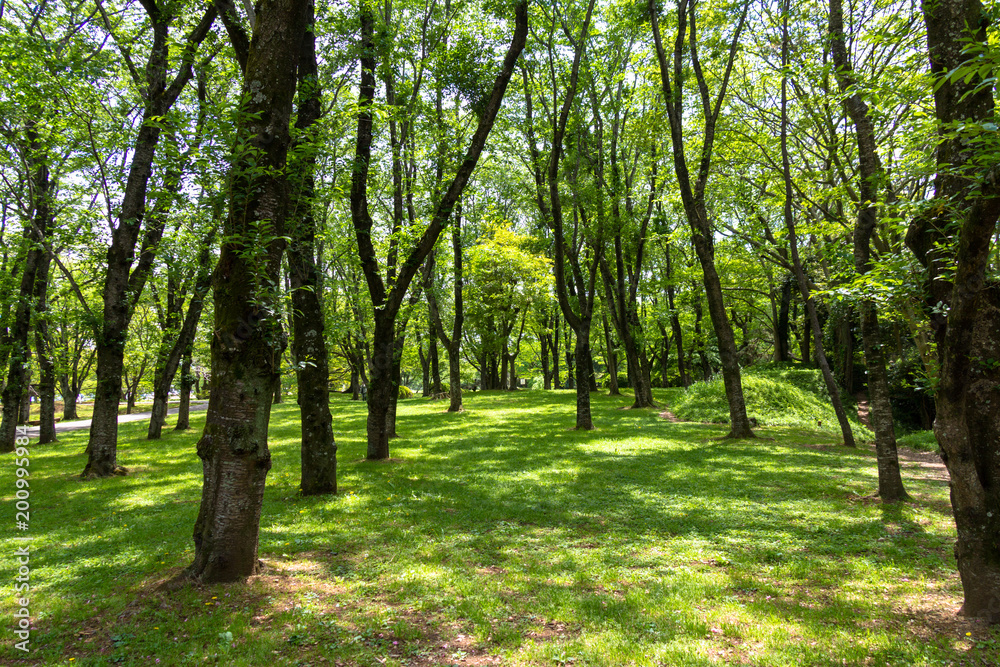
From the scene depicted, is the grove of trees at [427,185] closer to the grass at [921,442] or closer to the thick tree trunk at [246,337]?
the thick tree trunk at [246,337]

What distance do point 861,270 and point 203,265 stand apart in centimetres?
1238

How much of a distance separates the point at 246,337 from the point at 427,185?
12.6 meters

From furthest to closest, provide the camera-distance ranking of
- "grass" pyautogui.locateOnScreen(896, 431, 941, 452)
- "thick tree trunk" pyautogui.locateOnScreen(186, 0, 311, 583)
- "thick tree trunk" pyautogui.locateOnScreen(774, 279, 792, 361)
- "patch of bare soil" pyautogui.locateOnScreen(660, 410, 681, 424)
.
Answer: "thick tree trunk" pyautogui.locateOnScreen(774, 279, 792, 361) → "patch of bare soil" pyautogui.locateOnScreen(660, 410, 681, 424) → "grass" pyautogui.locateOnScreen(896, 431, 941, 452) → "thick tree trunk" pyautogui.locateOnScreen(186, 0, 311, 583)

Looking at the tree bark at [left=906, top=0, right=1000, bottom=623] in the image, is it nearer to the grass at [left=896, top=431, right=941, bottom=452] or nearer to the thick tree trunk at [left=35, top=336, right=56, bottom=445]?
the grass at [left=896, top=431, right=941, bottom=452]

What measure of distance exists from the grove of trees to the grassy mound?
3064 millimetres

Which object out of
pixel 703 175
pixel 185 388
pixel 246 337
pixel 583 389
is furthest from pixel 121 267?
pixel 703 175

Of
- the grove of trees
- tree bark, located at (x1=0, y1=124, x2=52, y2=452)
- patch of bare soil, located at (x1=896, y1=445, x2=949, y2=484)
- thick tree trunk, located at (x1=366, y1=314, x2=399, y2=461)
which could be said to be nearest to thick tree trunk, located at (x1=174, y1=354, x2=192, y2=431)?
the grove of trees

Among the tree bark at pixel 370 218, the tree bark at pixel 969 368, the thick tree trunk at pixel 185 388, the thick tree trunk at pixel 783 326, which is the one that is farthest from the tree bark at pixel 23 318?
the thick tree trunk at pixel 783 326

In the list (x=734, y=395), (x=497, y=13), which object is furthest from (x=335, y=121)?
(x=734, y=395)

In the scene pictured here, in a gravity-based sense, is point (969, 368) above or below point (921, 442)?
above

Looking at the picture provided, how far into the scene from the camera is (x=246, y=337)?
494 centimetres

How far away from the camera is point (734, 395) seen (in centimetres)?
1522

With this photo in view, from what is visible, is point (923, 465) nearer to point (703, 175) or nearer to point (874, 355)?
point (874, 355)

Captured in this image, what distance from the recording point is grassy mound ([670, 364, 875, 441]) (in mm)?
19156
